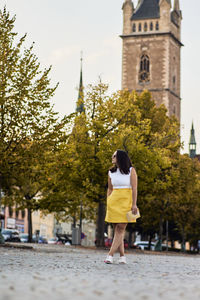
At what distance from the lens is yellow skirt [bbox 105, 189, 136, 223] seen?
38.1 feet

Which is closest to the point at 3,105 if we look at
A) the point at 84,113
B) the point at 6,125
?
the point at 6,125

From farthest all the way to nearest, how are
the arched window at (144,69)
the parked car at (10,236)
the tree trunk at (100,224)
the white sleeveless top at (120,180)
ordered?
the arched window at (144,69)
the parked car at (10,236)
the tree trunk at (100,224)
the white sleeveless top at (120,180)

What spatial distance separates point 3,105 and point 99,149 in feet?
31.6

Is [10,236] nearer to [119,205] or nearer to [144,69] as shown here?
[144,69]

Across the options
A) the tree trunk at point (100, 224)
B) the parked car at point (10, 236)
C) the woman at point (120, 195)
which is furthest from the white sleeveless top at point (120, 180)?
the parked car at point (10, 236)

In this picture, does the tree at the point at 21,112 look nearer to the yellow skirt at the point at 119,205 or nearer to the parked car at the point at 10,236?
the yellow skirt at the point at 119,205

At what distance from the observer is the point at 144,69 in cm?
8450

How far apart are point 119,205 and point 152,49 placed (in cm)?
7454

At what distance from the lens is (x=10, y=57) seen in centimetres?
2289

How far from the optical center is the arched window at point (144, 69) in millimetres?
83438

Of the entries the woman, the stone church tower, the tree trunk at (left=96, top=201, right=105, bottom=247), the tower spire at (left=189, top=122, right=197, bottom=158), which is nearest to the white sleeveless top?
the woman

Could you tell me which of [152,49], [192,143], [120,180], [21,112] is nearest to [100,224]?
[21,112]

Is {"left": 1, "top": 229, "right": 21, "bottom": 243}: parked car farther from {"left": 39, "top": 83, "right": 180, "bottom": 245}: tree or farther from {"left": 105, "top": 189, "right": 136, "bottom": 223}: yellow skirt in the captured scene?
{"left": 105, "top": 189, "right": 136, "bottom": 223}: yellow skirt

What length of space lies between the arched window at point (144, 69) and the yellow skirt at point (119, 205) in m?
71.9
